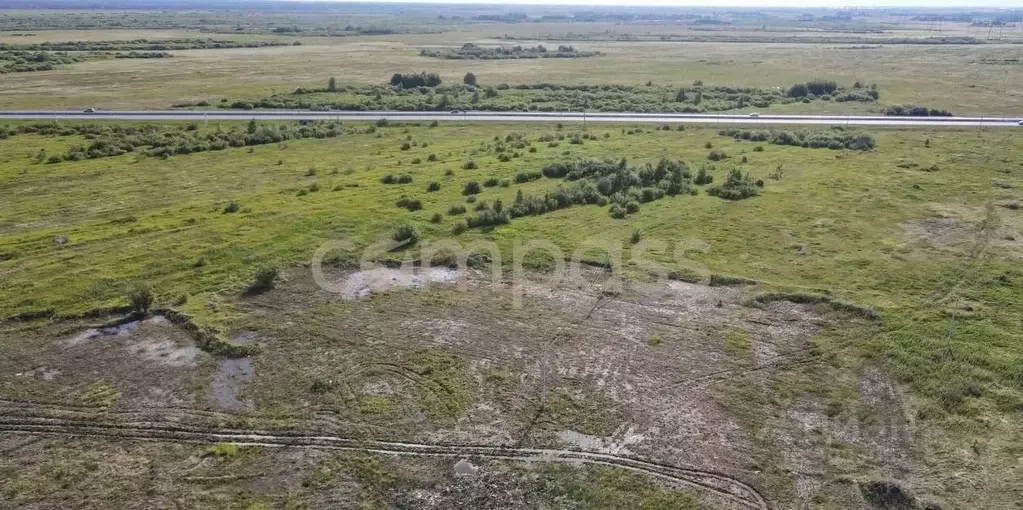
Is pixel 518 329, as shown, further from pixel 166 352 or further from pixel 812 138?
pixel 812 138

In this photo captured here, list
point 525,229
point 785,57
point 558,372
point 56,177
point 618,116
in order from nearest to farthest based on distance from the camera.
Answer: point 558,372, point 525,229, point 56,177, point 618,116, point 785,57

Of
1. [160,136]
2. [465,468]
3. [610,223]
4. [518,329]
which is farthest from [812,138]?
[160,136]

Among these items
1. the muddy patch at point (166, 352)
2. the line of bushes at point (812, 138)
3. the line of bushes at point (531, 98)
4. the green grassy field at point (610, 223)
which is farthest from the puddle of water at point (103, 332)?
the line of bushes at point (531, 98)

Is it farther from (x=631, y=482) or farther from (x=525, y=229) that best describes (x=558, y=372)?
(x=525, y=229)

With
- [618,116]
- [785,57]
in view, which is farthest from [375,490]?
[785,57]

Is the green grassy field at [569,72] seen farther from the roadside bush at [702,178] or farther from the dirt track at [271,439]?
the dirt track at [271,439]

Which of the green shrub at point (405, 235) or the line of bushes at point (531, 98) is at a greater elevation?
the line of bushes at point (531, 98)
